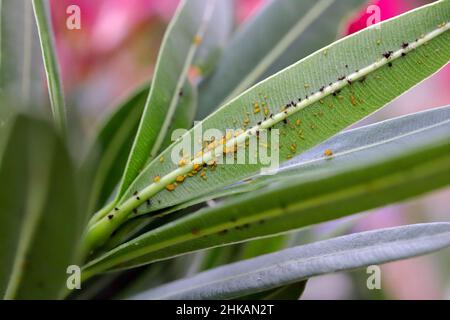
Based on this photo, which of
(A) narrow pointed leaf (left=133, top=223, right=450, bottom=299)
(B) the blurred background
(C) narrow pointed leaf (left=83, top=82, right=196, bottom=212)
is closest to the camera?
(A) narrow pointed leaf (left=133, top=223, right=450, bottom=299)

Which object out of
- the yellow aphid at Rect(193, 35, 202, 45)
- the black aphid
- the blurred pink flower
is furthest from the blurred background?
the black aphid

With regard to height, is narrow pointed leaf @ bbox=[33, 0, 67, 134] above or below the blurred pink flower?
below

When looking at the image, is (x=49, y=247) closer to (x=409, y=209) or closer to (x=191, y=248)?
(x=191, y=248)

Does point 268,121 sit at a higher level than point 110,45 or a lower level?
lower

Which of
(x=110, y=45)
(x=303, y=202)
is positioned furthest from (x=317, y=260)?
(x=110, y=45)

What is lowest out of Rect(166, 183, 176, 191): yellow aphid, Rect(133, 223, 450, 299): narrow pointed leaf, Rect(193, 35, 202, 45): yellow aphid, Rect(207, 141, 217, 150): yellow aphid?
Rect(133, 223, 450, 299): narrow pointed leaf

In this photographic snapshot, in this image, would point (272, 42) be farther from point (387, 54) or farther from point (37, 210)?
point (37, 210)

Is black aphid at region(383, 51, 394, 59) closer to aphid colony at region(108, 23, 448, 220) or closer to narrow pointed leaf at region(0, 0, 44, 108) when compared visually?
aphid colony at region(108, 23, 448, 220)

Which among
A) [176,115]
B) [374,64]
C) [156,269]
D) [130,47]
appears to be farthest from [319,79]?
[130,47]
